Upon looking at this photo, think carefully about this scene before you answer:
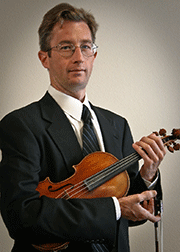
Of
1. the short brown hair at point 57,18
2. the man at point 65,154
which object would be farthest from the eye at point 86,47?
the short brown hair at point 57,18

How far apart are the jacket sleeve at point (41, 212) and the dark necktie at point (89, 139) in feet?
0.52

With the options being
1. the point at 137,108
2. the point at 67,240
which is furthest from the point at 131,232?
the point at 67,240

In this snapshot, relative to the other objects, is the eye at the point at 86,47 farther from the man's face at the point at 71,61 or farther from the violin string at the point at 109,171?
the violin string at the point at 109,171

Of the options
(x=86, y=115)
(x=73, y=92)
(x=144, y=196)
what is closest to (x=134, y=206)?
(x=144, y=196)

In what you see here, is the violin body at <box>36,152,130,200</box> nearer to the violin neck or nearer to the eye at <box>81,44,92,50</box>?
the violin neck

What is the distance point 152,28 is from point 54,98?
49.1 inches

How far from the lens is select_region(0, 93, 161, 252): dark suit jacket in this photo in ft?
3.94

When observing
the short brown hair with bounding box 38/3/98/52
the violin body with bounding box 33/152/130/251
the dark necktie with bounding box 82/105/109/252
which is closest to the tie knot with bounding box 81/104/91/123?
the dark necktie with bounding box 82/105/109/252

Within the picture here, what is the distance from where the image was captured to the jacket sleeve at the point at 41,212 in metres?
1.20

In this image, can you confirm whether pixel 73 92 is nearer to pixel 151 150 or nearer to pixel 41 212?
pixel 151 150

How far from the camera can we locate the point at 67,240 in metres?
1.21

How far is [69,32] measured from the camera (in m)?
1.51

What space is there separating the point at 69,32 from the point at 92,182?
2.35 ft

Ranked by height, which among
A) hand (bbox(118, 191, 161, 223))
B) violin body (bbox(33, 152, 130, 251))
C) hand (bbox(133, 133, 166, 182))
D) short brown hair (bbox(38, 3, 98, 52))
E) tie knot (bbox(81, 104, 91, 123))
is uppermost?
short brown hair (bbox(38, 3, 98, 52))
